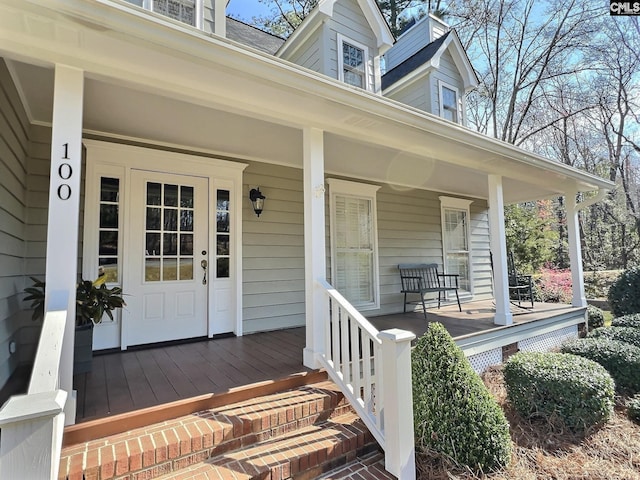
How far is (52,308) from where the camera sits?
1.96m

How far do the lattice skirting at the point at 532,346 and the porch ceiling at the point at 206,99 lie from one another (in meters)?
2.44

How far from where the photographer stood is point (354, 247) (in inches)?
217

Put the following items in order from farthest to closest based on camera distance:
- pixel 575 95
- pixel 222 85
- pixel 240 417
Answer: pixel 575 95
pixel 222 85
pixel 240 417

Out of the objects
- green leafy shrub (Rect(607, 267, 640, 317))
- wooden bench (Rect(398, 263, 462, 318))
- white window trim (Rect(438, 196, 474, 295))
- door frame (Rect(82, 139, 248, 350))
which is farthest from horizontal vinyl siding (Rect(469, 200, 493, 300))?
door frame (Rect(82, 139, 248, 350))

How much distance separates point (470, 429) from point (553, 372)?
4.41 ft

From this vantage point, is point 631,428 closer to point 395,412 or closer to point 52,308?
point 395,412

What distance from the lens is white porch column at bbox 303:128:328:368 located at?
3.02m

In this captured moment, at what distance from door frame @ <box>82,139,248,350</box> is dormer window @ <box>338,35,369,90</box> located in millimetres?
2159

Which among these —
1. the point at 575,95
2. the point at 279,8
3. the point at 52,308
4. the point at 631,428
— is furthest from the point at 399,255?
the point at 575,95

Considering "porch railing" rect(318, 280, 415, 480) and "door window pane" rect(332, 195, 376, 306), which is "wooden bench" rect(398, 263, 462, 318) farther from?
"porch railing" rect(318, 280, 415, 480)

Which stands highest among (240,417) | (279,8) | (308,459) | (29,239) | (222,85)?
(279,8)

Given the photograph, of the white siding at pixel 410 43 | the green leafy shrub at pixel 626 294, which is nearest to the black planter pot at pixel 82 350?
the white siding at pixel 410 43

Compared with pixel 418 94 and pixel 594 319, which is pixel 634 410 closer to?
pixel 594 319

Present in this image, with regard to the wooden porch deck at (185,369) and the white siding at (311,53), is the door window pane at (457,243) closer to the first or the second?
the wooden porch deck at (185,369)
